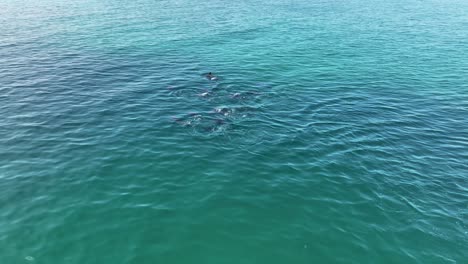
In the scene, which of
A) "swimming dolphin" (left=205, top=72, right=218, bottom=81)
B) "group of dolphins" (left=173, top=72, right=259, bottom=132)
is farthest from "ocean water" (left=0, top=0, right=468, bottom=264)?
"swimming dolphin" (left=205, top=72, right=218, bottom=81)

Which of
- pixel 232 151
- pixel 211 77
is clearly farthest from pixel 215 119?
pixel 211 77

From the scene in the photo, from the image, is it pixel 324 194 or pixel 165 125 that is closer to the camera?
pixel 324 194

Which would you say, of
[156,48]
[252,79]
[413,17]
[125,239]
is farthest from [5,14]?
[413,17]

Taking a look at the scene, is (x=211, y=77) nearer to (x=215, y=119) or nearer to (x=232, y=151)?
(x=215, y=119)

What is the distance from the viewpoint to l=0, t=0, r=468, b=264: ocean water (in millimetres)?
24156

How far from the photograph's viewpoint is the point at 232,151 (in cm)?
3444

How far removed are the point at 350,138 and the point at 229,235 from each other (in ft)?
61.0

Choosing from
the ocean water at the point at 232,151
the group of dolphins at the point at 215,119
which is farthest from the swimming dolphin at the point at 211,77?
the group of dolphins at the point at 215,119

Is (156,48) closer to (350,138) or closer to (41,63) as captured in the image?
(41,63)

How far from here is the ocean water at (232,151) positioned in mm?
24156

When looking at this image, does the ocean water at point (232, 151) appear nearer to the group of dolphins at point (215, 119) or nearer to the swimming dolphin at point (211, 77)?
the group of dolphins at point (215, 119)

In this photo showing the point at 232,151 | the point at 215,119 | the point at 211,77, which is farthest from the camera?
the point at 211,77

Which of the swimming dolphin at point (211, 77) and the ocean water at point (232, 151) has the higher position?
the swimming dolphin at point (211, 77)

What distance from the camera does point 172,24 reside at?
284 ft
